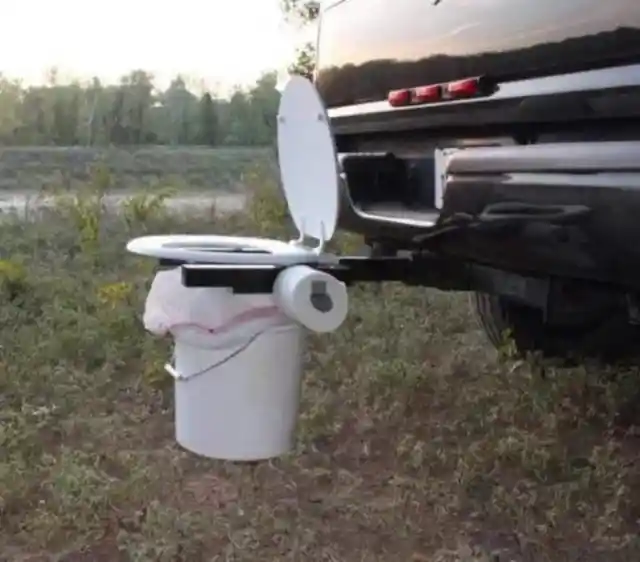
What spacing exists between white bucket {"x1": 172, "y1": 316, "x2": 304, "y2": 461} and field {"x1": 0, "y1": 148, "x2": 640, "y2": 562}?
76mm

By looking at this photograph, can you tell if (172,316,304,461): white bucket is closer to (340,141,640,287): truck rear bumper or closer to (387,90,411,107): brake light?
(340,141,640,287): truck rear bumper

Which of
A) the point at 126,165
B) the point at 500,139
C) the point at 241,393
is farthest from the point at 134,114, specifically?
the point at 500,139

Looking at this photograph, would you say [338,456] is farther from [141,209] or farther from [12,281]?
[141,209]

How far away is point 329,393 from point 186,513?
914 millimetres

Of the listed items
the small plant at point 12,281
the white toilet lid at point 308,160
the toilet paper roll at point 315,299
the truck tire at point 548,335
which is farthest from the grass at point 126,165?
the toilet paper roll at point 315,299

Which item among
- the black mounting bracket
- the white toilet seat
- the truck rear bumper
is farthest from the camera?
the white toilet seat

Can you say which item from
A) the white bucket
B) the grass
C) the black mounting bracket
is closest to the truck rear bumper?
the black mounting bracket

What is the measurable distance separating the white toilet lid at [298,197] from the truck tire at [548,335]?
825 mm

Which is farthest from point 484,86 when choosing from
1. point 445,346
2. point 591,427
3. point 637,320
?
point 445,346

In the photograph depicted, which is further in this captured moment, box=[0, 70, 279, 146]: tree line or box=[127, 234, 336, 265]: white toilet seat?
box=[0, 70, 279, 146]: tree line

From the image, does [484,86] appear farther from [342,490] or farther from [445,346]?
[445,346]

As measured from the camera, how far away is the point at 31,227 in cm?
500

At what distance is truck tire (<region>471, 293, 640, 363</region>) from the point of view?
2.99 meters

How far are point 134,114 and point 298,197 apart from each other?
9.14 feet
